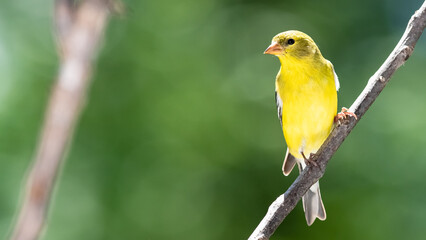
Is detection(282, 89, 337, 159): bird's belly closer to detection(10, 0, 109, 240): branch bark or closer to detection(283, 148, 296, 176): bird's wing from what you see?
detection(283, 148, 296, 176): bird's wing

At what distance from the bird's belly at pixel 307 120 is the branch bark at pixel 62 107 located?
8.80 ft

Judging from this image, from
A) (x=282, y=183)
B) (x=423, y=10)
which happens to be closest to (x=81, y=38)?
(x=423, y=10)

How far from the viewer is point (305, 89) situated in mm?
3141

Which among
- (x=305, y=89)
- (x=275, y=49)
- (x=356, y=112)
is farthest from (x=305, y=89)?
(x=356, y=112)

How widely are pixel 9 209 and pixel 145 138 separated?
2272mm

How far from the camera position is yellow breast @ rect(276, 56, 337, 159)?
10.1ft

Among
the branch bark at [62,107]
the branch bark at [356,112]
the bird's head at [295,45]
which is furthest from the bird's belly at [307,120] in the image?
the branch bark at [62,107]

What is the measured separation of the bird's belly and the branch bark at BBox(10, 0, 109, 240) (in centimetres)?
268

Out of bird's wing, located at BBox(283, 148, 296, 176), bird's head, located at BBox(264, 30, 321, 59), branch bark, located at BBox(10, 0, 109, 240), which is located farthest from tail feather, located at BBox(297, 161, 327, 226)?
branch bark, located at BBox(10, 0, 109, 240)

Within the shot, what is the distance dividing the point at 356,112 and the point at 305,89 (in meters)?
1.09

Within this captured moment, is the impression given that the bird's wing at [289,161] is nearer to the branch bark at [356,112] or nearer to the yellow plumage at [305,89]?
the yellow plumage at [305,89]

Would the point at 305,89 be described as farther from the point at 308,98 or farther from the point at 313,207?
the point at 313,207

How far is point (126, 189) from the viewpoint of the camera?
28.8 feet

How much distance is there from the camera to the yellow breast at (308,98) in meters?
3.07
